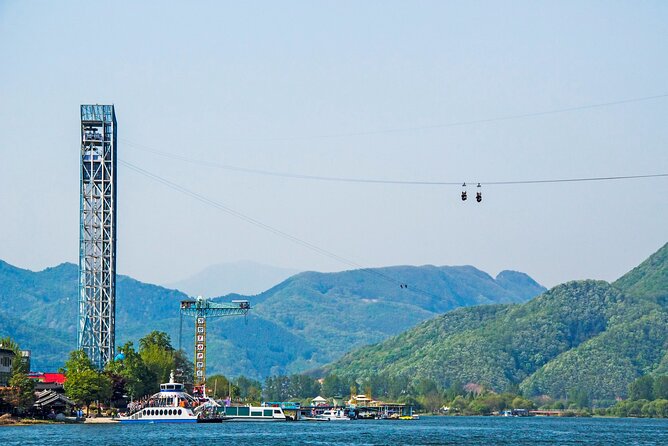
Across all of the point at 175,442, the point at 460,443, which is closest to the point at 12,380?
the point at 175,442

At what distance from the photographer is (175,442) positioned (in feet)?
541

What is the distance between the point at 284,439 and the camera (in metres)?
180

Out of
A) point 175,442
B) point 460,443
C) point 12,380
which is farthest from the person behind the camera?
point 12,380

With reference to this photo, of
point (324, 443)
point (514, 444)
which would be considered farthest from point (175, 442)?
point (514, 444)

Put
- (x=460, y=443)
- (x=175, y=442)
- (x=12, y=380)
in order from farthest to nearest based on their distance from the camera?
(x=12, y=380) < (x=460, y=443) < (x=175, y=442)

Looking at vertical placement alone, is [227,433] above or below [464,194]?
below

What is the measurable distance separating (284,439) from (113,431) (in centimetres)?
2745

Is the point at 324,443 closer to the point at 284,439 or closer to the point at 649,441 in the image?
the point at 284,439

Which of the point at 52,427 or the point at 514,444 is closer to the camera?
the point at 514,444

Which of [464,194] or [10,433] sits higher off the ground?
[464,194]

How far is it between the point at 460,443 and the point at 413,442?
22.1 feet

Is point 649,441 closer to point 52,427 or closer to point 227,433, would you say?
point 227,433

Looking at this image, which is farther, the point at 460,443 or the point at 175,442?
the point at 460,443

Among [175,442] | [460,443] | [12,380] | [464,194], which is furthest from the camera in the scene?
[12,380]
